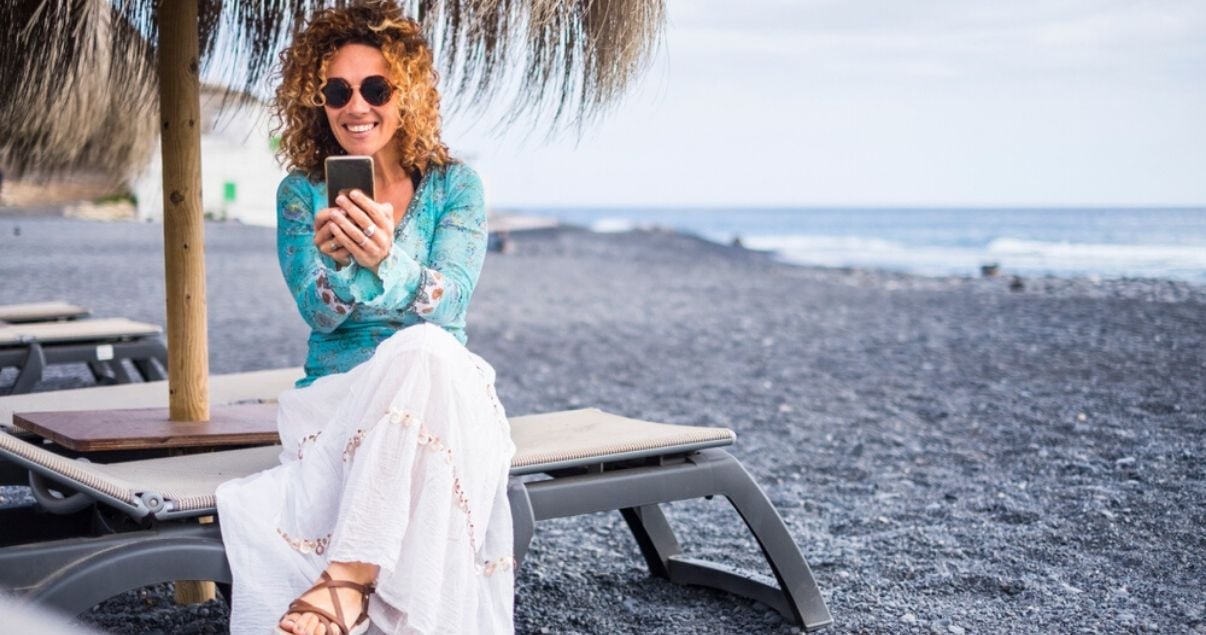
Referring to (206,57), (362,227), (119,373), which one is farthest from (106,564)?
(119,373)

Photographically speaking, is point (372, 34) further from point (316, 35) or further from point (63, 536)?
point (63, 536)

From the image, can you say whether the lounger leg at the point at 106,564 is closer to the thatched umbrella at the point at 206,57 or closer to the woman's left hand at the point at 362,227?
the woman's left hand at the point at 362,227

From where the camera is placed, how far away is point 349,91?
112 inches

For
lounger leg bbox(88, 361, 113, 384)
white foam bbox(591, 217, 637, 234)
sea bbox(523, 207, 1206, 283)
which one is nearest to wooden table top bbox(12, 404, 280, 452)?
lounger leg bbox(88, 361, 113, 384)

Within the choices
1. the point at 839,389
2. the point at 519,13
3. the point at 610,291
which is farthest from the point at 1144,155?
the point at 519,13

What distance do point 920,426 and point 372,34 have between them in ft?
14.9

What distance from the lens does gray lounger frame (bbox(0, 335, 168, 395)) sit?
228 inches

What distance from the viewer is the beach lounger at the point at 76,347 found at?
5.81 meters

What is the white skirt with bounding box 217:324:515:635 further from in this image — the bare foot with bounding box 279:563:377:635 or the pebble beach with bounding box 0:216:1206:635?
the pebble beach with bounding box 0:216:1206:635

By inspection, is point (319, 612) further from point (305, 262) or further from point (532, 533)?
point (305, 262)

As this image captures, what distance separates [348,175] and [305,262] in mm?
603

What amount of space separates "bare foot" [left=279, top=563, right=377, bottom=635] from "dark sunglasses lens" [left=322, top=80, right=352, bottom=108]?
121cm

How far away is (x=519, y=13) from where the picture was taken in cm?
334

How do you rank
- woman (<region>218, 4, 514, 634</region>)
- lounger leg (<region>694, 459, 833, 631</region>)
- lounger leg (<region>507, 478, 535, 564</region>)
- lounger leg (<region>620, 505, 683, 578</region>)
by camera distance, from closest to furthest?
Result: woman (<region>218, 4, 514, 634</region>), lounger leg (<region>507, 478, 535, 564</region>), lounger leg (<region>694, 459, 833, 631</region>), lounger leg (<region>620, 505, 683, 578</region>)
